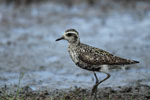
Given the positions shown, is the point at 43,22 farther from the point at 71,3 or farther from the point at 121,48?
the point at 121,48

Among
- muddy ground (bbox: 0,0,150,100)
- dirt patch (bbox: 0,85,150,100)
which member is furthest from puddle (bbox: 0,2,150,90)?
dirt patch (bbox: 0,85,150,100)

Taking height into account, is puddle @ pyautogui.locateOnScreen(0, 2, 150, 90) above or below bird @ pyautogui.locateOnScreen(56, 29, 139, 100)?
above

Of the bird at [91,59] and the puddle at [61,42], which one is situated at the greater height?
the puddle at [61,42]

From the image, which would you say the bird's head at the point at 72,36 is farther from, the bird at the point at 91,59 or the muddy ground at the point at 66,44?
the muddy ground at the point at 66,44

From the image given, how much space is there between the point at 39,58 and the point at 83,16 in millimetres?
5520

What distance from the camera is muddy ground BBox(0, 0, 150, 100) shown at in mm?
9609

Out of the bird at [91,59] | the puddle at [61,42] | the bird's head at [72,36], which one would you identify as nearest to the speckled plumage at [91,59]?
the bird at [91,59]

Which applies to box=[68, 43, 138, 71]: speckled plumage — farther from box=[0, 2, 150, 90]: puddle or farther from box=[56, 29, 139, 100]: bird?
box=[0, 2, 150, 90]: puddle

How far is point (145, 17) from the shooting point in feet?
58.4

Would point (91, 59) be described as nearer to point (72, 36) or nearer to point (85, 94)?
point (72, 36)

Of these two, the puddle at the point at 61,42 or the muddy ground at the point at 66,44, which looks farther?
the puddle at the point at 61,42

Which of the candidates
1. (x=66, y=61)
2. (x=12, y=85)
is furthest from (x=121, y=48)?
(x=12, y=85)

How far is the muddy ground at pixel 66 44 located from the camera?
9609 mm

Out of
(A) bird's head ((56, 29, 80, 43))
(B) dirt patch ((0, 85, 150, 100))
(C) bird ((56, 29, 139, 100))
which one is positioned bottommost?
(B) dirt patch ((0, 85, 150, 100))
